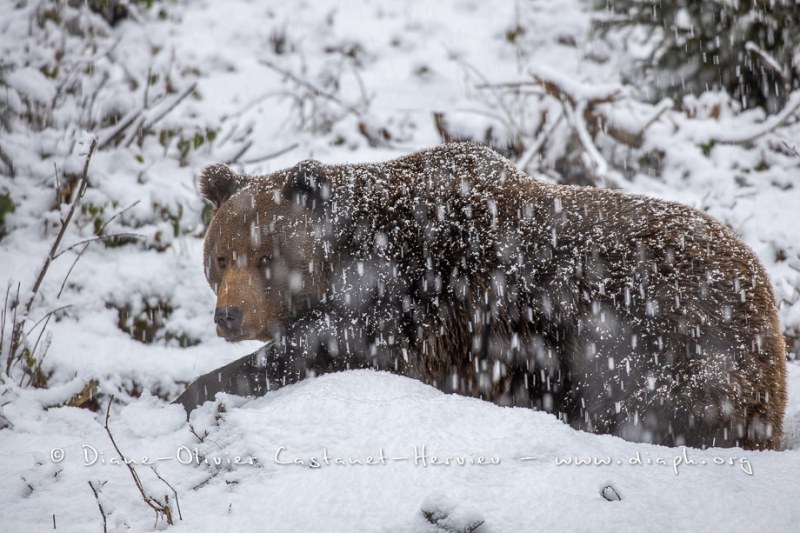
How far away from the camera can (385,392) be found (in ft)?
8.66

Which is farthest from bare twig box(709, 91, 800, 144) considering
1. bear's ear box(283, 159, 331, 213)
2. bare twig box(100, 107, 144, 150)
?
bare twig box(100, 107, 144, 150)

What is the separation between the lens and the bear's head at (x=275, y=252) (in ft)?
11.0

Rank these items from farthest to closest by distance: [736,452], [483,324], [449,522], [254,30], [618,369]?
[254,30], [483,324], [618,369], [736,452], [449,522]

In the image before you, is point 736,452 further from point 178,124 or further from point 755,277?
point 178,124

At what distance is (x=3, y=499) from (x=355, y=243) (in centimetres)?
189

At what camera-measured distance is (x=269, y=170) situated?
624 centimetres

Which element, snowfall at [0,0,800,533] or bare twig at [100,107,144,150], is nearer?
snowfall at [0,0,800,533]

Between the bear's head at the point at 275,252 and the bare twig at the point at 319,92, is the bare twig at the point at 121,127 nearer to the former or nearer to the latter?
the bare twig at the point at 319,92

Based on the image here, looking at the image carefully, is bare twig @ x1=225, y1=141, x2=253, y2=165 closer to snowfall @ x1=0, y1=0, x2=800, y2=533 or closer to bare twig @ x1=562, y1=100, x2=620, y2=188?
snowfall @ x1=0, y1=0, x2=800, y2=533

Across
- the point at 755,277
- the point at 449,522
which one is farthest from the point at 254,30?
the point at 449,522

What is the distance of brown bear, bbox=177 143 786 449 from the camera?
8.85ft
